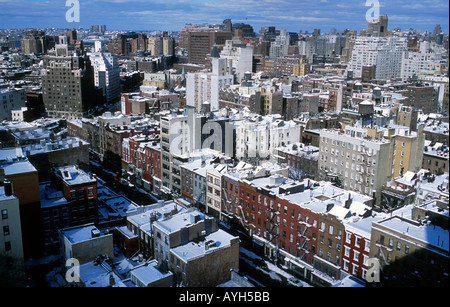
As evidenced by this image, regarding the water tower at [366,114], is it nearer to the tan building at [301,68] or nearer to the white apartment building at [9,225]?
the white apartment building at [9,225]

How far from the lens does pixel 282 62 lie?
102 meters

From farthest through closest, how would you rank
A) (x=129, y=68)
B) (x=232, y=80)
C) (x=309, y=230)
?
1. (x=129, y=68)
2. (x=232, y=80)
3. (x=309, y=230)

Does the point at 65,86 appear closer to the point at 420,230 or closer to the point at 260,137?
the point at 260,137

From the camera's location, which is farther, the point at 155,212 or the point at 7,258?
the point at 155,212

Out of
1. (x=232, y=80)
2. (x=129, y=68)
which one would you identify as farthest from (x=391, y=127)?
(x=129, y=68)

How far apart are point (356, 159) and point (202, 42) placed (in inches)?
3303

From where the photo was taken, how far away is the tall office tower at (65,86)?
65750 mm

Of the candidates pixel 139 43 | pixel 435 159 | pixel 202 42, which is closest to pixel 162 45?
pixel 139 43

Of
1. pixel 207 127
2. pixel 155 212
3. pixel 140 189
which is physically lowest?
pixel 140 189

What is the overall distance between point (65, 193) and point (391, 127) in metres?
23.8

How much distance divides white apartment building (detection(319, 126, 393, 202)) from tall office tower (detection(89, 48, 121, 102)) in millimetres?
56230

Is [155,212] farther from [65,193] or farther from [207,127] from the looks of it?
[207,127]

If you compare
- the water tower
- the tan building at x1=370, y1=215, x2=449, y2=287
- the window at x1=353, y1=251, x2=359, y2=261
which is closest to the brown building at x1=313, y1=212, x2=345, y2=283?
the window at x1=353, y1=251, x2=359, y2=261

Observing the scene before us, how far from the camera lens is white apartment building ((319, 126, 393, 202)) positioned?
32.1m
